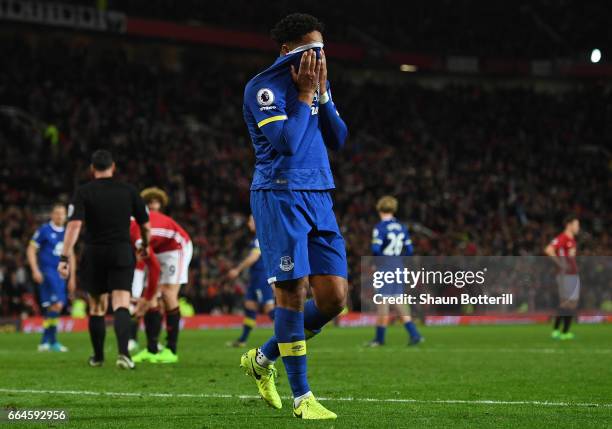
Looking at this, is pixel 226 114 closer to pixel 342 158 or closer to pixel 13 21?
pixel 342 158

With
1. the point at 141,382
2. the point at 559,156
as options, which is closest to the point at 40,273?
the point at 141,382

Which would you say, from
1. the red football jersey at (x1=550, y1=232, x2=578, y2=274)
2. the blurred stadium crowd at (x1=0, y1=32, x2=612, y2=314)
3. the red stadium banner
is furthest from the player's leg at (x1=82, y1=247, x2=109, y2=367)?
the blurred stadium crowd at (x1=0, y1=32, x2=612, y2=314)

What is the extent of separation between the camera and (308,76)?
19.9ft

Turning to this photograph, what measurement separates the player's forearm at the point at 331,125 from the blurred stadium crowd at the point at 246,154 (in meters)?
17.9

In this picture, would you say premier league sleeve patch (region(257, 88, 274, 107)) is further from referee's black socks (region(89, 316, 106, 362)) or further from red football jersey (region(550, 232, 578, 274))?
red football jersey (region(550, 232, 578, 274))

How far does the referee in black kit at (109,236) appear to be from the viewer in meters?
10.6

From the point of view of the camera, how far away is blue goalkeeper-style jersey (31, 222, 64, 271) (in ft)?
53.7

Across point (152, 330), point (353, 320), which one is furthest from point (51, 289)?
point (353, 320)

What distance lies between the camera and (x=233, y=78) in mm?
40156

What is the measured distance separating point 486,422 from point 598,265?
21784 mm

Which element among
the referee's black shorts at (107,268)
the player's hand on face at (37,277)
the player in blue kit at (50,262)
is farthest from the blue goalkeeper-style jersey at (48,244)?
the referee's black shorts at (107,268)

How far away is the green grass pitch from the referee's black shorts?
34.8 inches

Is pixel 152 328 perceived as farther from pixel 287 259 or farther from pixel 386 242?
pixel 287 259

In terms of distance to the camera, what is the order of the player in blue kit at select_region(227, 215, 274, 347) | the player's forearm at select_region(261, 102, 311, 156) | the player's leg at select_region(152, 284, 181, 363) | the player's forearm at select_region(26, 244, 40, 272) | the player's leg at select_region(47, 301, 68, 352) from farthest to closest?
the player in blue kit at select_region(227, 215, 274, 347) → the player's forearm at select_region(26, 244, 40, 272) → the player's leg at select_region(47, 301, 68, 352) → the player's leg at select_region(152, 284, 181, 363) → the player's forearm at select_region(261, 102, 311, 156)
